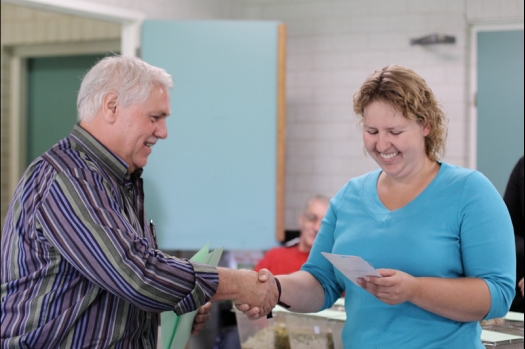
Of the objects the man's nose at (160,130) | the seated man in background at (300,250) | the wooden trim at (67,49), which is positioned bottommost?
the seated man in background at (300,250)

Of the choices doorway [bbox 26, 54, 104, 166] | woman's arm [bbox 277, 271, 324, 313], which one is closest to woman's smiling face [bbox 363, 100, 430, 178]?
woman's arm [bbox 277, 271, 324, 313]

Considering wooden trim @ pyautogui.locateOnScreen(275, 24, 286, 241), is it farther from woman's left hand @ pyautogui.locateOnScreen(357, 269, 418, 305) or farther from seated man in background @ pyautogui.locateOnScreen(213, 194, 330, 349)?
woman's left hand @ pyautogui.locateOnScreen(357, 269, 418, 305)

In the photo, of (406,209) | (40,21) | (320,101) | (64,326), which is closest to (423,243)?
(406,209)

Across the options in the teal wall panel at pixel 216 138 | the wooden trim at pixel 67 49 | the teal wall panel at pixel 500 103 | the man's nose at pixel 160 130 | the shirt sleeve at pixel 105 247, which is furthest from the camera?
the wooden trim at pixel 67 49

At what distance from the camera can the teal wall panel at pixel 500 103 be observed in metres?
4.80

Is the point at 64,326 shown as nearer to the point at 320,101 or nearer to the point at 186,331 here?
the point at 186,331

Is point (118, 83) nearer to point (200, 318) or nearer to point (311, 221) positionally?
point (200, 318)

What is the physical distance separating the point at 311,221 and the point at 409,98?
2.35 m

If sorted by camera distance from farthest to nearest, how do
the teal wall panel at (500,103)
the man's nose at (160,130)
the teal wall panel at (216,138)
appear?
the teal wall panel at (500,103) → the teal wall panel at (216,138) → the man's nose at (160,130)

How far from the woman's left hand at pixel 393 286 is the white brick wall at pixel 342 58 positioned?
3.32 m

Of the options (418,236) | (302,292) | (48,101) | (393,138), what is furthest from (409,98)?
(48,101)

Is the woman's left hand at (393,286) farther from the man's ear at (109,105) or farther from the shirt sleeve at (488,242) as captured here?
the man's ear at (109,105)

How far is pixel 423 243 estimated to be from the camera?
5.91 feet

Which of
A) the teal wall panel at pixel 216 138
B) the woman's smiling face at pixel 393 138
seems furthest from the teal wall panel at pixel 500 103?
the woman's smiling face at pixel 393 138
